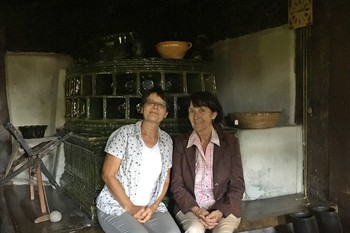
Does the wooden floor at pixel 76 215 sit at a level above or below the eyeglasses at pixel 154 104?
below

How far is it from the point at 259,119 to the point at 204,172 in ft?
2.10

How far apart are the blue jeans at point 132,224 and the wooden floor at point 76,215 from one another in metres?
0.14

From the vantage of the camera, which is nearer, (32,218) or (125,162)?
(125,162)

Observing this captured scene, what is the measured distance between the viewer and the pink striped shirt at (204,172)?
2.15 meters

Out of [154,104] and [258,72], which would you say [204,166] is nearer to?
[154,104]

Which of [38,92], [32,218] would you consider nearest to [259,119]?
[32,218]

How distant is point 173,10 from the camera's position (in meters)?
3.67

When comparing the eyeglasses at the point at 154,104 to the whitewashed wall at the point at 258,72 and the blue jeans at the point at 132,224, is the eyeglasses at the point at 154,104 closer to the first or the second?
the blue jeans at the point at 132,224

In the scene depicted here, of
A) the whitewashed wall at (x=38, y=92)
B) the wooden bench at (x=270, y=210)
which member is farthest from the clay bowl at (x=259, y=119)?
the whitewashed wall at (x=38, y=92)

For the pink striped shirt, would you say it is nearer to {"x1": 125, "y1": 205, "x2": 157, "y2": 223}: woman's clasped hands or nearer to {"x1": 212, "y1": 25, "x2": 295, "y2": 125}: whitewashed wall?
{"x1": 125, "y1": 205, "x2": 157, "y2": 223}: woman's clasped hands

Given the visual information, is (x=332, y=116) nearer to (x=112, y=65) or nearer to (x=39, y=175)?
(x=112, y=65)

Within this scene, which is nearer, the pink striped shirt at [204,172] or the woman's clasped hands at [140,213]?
the woman's clasped hands at [140,213]

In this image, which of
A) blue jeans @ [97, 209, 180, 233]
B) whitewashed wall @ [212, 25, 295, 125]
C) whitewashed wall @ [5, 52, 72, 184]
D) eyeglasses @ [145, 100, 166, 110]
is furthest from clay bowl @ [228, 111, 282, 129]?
whitewashed wall @ [5, 52, 72, 184]

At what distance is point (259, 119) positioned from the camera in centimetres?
255
